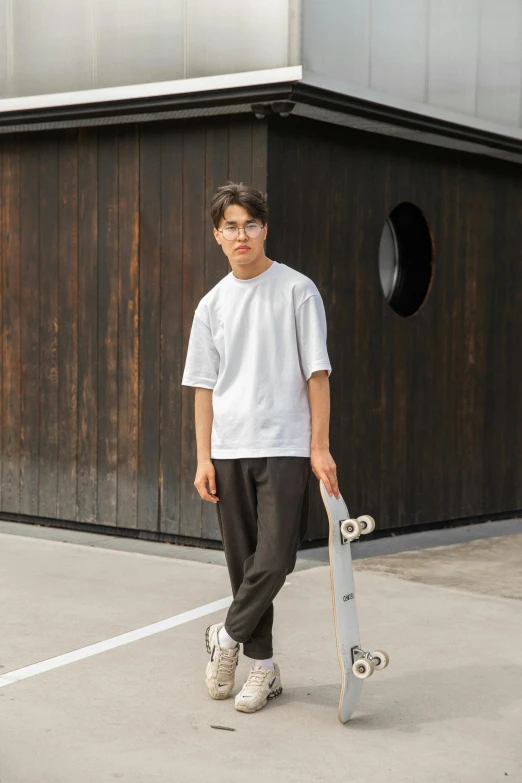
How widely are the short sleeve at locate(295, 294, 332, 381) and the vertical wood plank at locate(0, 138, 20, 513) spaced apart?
4.79 meters

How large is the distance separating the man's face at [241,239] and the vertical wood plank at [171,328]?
3468 mm

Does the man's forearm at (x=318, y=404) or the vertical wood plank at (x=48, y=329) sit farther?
the vertical wood plank at (x=48, y=329)

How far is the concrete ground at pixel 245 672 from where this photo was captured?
4188 millimetres

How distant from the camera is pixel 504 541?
883cm

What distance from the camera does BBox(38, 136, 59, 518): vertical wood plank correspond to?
347 inches

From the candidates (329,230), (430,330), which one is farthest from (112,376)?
(430,330)

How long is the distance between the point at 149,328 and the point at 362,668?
4214 millimetres

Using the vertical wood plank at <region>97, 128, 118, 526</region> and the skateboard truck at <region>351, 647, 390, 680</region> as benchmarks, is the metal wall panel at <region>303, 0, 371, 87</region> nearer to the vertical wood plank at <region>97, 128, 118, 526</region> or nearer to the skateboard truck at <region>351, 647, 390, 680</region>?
the vertical wood plank at <region>97, 128, 118, 526</region>

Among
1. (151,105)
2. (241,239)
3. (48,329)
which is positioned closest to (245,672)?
(241,239)

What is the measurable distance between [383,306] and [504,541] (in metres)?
1.87

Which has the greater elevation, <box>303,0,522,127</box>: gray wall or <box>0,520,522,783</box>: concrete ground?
<box>303,0,522,127</box>: gray wall

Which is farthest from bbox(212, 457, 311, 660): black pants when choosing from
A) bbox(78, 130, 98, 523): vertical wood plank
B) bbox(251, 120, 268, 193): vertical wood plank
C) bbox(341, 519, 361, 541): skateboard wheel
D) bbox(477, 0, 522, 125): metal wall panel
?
bbox(477, 0, 522, 125): metal wall panel

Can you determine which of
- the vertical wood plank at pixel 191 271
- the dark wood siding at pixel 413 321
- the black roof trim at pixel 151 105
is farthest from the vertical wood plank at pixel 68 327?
the dark wood siding at pixel 413 321

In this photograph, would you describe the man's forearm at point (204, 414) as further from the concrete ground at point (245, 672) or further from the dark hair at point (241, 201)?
the concrete ground at point (245, 672)
